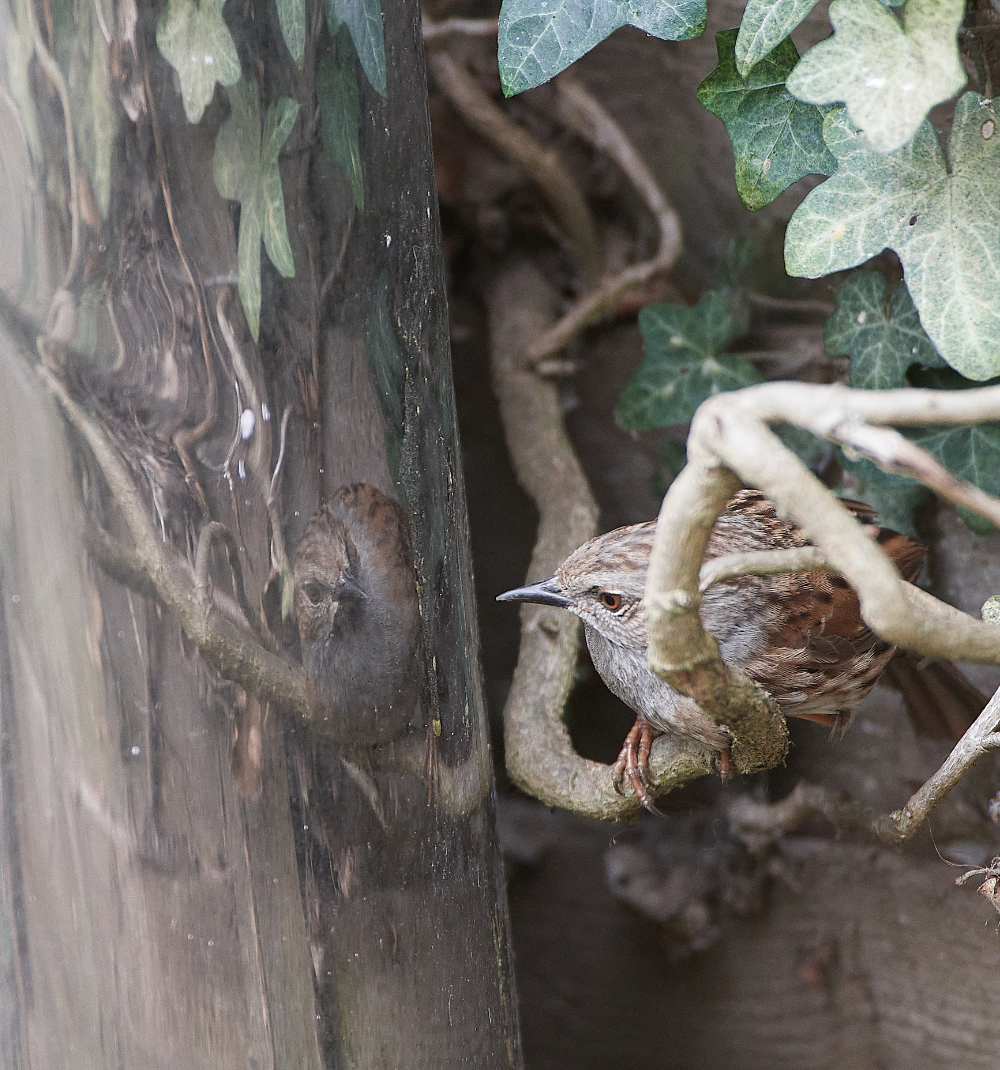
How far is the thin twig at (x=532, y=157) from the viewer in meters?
2.39

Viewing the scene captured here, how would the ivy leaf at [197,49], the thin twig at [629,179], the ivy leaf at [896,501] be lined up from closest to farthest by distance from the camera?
1. the ivy leaf at [197,49]
2. the ivy leaf at [896,501]
3. the thin twig at [629,179]

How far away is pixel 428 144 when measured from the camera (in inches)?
51.3

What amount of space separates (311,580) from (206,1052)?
1.57 ft

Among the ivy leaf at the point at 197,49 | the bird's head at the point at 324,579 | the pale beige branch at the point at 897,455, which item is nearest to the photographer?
the pale beige branch at the point at 897,455

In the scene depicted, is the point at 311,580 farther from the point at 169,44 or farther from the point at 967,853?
the point at 967,853

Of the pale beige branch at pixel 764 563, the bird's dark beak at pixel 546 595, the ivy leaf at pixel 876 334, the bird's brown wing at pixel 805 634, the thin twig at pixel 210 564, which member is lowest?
the bird's brown wing at pixel 805 634

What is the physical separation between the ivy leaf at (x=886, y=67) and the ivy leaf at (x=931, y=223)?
7.0 inches

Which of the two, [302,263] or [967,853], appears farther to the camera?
[967,853]

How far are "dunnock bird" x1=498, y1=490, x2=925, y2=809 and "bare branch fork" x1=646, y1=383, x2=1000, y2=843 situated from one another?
755 millimetres

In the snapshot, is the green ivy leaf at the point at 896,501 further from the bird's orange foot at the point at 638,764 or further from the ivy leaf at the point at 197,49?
the ivy leaf at the point at 197,49

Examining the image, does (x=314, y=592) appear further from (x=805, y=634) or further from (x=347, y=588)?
(x=805, y=634)

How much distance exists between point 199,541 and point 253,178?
0.36 meters

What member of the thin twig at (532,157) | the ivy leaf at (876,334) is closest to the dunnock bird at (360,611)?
the ivy leaf at (876,334)

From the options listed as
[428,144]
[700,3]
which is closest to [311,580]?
[428,144]
